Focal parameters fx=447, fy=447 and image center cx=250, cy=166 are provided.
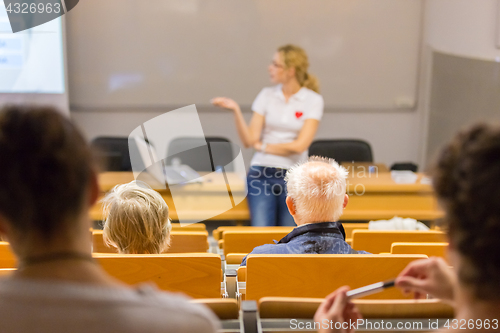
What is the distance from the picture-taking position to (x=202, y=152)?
4953 millimetres

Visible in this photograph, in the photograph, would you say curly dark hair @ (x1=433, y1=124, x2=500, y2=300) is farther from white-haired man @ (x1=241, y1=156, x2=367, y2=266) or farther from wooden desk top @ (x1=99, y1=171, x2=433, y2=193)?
wooden desk top @ (x1=99, y1=171, x2=433, y2=193)

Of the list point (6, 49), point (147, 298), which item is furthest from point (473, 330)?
point (6, 49)

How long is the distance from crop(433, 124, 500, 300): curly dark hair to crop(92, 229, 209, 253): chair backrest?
1.55 m

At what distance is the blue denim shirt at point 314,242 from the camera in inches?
64.9

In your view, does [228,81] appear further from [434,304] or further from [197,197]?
[434,304]

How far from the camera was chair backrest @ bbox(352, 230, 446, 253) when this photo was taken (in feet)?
6.71

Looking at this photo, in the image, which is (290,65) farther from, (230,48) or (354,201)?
(230,48)

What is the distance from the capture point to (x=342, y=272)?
1.42m

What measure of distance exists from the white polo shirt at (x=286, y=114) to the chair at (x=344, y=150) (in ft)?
3.65

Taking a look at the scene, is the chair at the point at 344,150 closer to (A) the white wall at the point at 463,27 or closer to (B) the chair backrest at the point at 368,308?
(A) the white wall at the point at 463,27

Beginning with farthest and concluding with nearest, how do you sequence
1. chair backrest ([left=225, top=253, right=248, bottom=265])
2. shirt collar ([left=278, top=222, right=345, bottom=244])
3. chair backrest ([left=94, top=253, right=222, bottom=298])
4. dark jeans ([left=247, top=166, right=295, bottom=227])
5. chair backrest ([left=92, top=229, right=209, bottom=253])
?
dark jeans ([left=247, top=166, right=295, bottom=227]) < chair backrest ([left=92, top=229, right=209, bottom=253]) < chair backrest ([left=225, top=253, right=248, bottom=265]) < shirt collar ([left=278, top=222, right=345, bottom=244]) < chair backrest ([left=94, top=253, right=222, bottom=298])

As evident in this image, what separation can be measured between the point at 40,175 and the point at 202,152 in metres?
4.35

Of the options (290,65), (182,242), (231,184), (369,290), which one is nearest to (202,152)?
(231,184)

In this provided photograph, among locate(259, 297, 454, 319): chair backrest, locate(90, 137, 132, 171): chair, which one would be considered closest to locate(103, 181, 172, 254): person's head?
locate(259, 297, 454, 319): chair backrest
